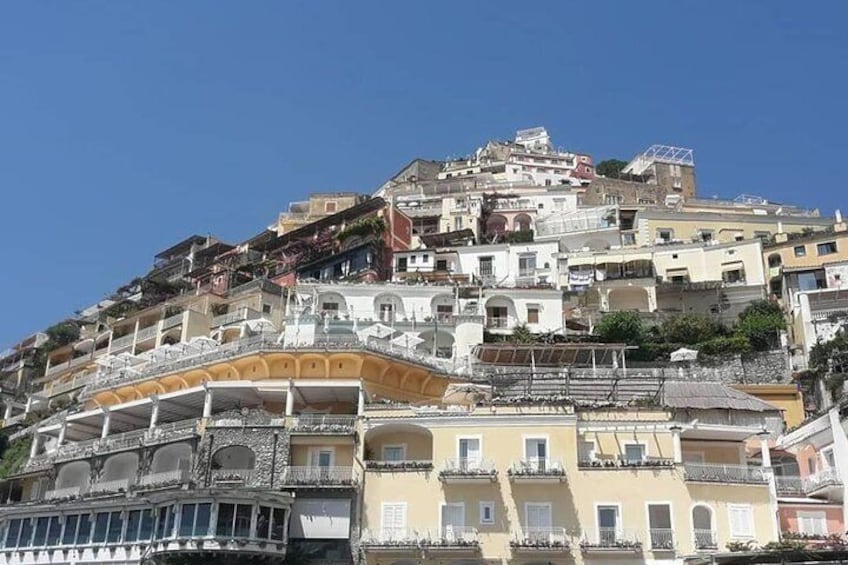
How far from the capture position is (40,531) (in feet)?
140

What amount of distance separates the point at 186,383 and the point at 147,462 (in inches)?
214

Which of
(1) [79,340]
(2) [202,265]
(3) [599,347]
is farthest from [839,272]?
(1) [79,340]

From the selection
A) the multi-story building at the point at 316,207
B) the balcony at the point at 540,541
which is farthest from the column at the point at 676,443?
the multi-story building at the point at 316,207

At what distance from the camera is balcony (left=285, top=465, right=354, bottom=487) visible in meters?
38.8

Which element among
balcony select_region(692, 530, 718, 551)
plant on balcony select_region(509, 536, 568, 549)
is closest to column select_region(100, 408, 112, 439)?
plant on balcony select_region(509, 536, 568, 549)

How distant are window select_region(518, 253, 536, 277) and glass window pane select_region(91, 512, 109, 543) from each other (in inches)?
1531

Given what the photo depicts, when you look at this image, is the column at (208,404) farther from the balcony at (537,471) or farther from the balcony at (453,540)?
the balcony at (537,471)

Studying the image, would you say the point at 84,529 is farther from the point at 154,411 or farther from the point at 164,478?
the point at 154,411

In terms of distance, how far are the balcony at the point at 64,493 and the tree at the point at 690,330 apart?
36.7 meters

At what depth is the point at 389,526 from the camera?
3756cm

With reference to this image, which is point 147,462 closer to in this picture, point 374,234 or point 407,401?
point 407,401

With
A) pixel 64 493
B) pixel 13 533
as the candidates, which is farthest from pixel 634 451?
pixel 13 533

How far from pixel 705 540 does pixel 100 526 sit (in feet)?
86.1

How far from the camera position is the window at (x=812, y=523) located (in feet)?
123
